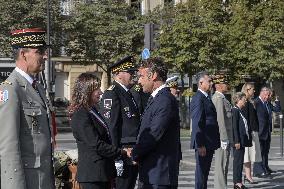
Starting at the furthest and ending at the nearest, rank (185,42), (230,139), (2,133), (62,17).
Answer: (62,17) < (185,42) < (230,139) < (2,133)

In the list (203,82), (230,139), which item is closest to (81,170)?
(203,82)

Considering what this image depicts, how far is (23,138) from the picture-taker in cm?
546

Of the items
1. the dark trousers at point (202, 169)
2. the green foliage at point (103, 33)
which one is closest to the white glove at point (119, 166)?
the dark trousers at point (202, 169)

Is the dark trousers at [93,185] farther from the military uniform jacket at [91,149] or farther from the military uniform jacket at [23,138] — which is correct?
the military uniform jacket at [23,138]

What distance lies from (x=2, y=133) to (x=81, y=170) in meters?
2.03

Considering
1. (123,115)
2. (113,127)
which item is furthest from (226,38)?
(113,127)

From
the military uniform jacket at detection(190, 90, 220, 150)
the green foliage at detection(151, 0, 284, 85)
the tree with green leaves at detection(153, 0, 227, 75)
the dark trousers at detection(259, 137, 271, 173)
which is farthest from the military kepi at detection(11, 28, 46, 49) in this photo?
the green foliage at detection(151, 0, 284, 85)

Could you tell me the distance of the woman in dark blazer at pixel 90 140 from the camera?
7.16m

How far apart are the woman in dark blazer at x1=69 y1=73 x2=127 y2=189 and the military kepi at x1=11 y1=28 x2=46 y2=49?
4.97 feet

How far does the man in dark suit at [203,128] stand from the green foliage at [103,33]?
30488 mm

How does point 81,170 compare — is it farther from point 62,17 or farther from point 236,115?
point 62,17

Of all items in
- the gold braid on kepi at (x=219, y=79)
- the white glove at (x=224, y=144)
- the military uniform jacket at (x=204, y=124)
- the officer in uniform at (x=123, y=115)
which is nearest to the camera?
the officer in uniform at (x=123, y=115)

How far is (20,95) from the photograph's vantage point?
546 centimetres

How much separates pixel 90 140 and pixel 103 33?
116 ft
